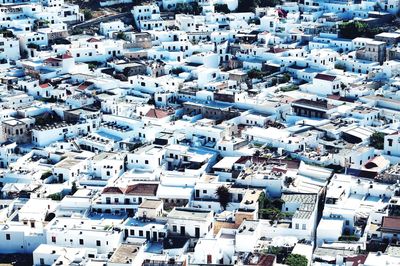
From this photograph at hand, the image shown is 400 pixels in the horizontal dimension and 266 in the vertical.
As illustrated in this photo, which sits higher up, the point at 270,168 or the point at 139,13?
the point at 139,13

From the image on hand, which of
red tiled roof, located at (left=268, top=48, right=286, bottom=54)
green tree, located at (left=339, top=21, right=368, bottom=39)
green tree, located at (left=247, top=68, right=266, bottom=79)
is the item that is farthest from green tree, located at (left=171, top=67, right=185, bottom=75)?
green tree, located at (left=339, top=21, right=368, bottom=39)

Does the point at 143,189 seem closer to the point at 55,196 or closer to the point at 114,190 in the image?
the point at 114,190

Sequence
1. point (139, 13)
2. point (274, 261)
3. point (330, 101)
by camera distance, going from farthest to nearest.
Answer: point (139, 13)
point (330, 101)
point (274, 261)

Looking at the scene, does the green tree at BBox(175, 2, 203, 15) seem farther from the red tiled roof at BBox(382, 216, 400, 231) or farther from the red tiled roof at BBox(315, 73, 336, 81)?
the red tiled roof at BBox(382, 216, 400, 231)

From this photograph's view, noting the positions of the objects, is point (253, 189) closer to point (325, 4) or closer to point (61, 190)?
point (61, 190)

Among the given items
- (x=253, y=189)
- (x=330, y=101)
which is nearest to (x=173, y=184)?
(x=253, y=189)

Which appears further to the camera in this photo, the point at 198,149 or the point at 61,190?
the point at 198,149

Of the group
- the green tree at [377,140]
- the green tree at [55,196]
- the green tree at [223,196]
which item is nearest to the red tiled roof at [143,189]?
the green tree at [223,196]
